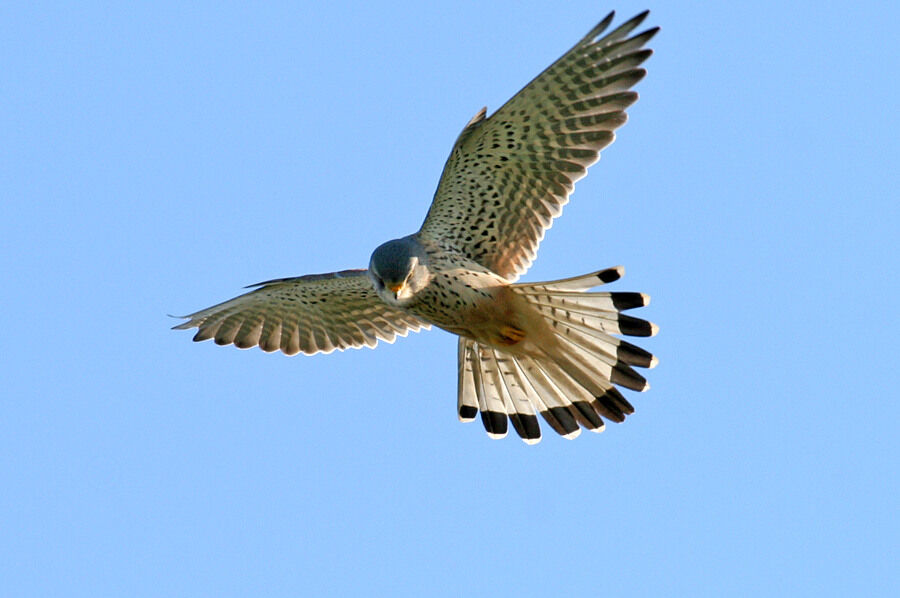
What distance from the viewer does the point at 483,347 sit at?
848 centimetres

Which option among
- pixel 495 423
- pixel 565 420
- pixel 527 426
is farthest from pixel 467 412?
pixel 565 420

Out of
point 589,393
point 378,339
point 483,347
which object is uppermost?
point 378,339

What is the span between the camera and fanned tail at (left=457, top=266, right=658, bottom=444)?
771cm

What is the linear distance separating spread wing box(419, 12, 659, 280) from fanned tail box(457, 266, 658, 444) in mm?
577

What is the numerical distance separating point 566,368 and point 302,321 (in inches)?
79.7

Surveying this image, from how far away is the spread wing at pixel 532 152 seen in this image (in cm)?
768

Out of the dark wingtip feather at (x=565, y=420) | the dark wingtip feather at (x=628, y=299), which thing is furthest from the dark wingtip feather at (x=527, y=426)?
the dark wingtip feather at (x=628, y=299)

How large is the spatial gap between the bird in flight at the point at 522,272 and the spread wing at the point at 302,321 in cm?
7

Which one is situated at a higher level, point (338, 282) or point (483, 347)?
point (338, 282)

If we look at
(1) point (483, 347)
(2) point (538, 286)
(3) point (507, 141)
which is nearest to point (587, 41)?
(3) point (507, 141)

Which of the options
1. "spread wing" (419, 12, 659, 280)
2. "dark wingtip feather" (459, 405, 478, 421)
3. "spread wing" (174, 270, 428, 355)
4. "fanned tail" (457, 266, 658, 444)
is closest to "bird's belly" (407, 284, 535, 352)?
"fanned tail" (457, 266, 658, 444)

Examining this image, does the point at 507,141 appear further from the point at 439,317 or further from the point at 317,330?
the point at 317,330

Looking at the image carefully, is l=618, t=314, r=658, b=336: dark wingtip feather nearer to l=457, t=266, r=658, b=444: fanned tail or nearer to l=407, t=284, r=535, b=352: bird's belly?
l=457, t=266, r=658, b=444: fanned tail

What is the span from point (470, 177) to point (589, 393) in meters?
1.54
